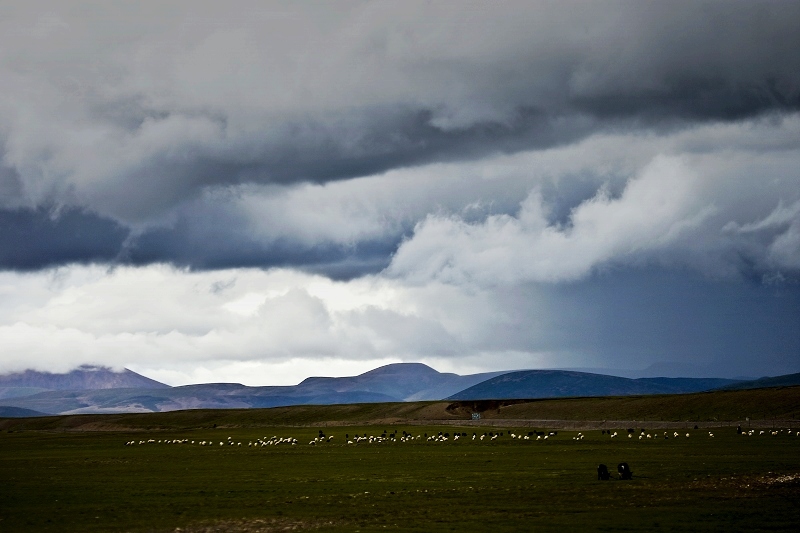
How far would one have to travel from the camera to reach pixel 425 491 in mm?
45438

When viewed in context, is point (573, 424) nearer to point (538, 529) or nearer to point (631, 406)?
point (631, 406)

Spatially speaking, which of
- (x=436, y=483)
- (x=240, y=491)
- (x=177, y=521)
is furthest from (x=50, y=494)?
(x=436, y=483)

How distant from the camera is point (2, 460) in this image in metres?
84.8

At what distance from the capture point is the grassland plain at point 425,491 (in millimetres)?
34438

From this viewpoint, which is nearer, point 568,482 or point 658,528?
point 658,528

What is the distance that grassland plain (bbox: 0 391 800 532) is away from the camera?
3444 cm

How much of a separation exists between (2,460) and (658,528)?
72.9 m

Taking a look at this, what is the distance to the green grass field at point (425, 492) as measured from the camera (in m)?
34.4

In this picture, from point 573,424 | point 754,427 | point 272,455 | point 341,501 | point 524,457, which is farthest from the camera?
point 573,424

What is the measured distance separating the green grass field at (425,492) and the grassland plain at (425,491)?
0.29ft

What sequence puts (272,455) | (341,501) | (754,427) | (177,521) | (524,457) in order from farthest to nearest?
1. (754,427)
2. (272,455)
3. (524,457)
4. (341,501)
5. (177,521)

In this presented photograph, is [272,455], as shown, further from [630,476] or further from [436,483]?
[630,476]

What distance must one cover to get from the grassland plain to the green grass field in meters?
0.09

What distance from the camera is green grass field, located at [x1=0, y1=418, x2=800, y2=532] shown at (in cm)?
3444
